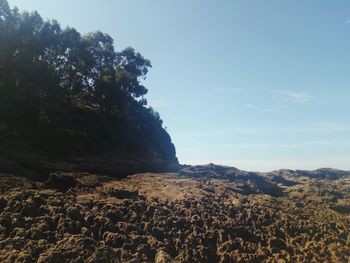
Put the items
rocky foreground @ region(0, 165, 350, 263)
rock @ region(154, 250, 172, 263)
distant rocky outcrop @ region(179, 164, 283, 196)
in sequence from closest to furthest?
rocky foreground @ region(0, 165, 350, 263)
rock @ region(154, 250, 172, 263)
distant rocky outcrop @ region(179, 164, 283, 196)

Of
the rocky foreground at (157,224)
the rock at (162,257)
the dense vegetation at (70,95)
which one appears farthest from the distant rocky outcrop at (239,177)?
the rock at (162,257)

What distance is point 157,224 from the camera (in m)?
18.1

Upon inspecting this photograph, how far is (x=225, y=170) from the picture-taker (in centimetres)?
3547

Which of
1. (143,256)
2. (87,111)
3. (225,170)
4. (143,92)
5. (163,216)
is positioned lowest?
(143,256)

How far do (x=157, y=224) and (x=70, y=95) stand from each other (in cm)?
2911

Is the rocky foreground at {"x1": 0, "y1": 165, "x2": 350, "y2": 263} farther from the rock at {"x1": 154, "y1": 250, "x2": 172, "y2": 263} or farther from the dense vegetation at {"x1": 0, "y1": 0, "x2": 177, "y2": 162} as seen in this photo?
the dense vegetation at {"x1": 0, "y1": 0, "x2": 177, "y2": 162}

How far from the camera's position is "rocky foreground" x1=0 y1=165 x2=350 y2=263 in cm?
1487

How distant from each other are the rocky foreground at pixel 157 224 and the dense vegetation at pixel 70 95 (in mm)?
9092

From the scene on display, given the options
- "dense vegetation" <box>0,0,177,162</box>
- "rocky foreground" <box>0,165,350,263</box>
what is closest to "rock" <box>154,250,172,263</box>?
"rocky foreground" <box>0,165,350,263</box>

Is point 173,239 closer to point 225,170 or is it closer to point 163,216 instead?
point 163,216

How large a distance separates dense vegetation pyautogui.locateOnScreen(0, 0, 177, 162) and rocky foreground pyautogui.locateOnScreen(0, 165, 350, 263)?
29.8 ft

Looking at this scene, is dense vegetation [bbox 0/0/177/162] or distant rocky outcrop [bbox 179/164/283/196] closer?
distant rocky outcrop [bbox 179/164/283/196]

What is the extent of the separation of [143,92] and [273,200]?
26064mm

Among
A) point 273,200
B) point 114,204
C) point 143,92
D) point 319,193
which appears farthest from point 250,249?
point 143,92
